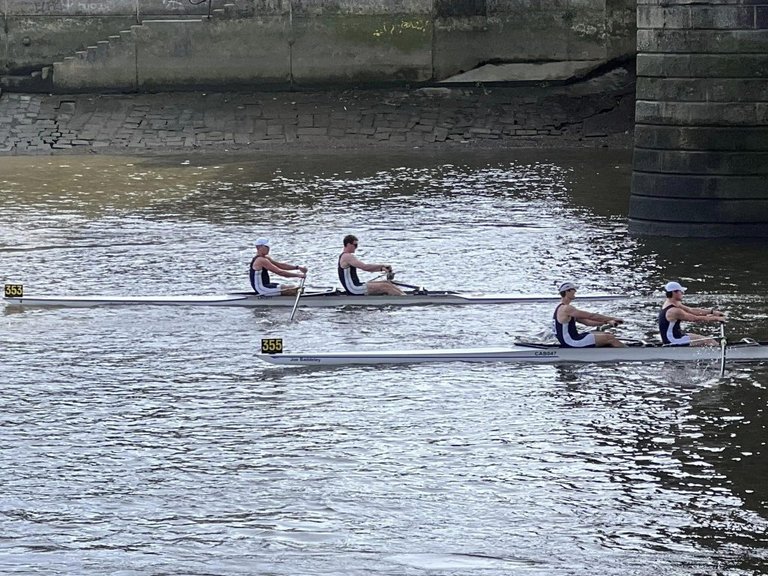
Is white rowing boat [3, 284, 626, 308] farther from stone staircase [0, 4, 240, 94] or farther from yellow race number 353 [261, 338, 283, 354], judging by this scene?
stone staircase [0, 4, 240, 94]

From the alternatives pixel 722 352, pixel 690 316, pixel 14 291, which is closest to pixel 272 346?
pixel 690 316

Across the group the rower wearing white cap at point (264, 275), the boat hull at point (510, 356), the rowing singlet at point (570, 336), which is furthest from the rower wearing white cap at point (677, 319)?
the rower wearing white cap at point (264, 275)

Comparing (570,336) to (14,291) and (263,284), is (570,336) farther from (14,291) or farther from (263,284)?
(14,291)

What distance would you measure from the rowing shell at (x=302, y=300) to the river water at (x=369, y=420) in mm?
226

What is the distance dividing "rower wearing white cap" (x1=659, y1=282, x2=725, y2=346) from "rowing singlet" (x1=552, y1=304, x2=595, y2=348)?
106 centimetres

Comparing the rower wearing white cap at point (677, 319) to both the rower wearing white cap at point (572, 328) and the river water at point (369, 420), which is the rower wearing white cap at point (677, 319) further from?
the rower wearing white cap at point (572, 328)

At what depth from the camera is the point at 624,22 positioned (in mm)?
44156

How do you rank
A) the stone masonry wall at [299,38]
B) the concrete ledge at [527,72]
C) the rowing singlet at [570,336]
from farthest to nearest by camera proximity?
1. the concrete ledge at [527,72]
2. the stone masonry wall at [299,38]
3. the rowing singlet at [570,336]

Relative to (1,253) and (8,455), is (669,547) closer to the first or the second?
(8,455)

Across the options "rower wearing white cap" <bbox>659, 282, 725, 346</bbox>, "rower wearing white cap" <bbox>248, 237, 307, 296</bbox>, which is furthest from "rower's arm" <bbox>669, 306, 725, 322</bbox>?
"rower wearing white cap" <bbox>248, 237, 307, 296</bbox>

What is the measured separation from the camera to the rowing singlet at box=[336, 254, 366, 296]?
82.7 feet

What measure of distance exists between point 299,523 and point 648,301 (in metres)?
11.4

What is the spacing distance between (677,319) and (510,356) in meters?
2.47

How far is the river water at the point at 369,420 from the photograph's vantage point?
47.7 ft
